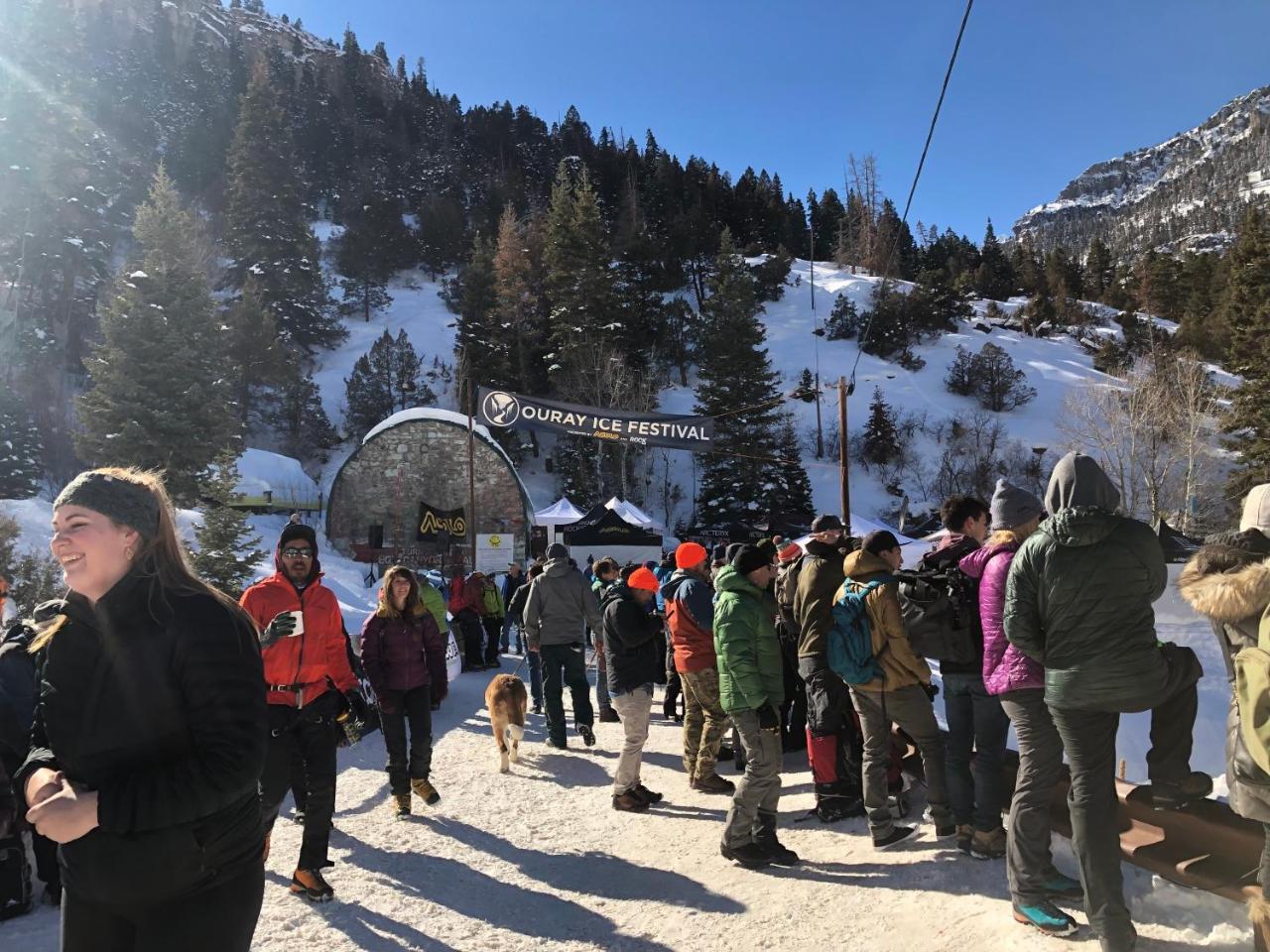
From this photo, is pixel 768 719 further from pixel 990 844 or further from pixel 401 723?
pixel 401 723

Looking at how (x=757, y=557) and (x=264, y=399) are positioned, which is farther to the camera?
(x=264, y=399)

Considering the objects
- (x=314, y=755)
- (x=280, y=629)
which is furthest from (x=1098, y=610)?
(x=314, y=755)

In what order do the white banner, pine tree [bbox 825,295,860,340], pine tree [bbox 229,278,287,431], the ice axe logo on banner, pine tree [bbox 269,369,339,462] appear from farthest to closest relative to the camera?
pine tree [bbox 825,295,860,340] < pine tree [bbox 269,369,339,462] < pine tree [bbox 229,278,287,431] < the white banner < the ice axe logo on banner

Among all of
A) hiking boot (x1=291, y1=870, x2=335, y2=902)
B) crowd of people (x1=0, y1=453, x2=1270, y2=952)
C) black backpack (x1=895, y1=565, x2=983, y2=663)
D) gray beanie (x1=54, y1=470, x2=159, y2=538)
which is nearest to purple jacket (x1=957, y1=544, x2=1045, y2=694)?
crowd of people (x1=0, y1=453, x2=1270, y2=952)

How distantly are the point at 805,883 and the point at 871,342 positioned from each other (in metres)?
43.6

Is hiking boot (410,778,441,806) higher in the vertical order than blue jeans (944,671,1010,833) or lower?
lower

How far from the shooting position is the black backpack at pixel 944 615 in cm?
366

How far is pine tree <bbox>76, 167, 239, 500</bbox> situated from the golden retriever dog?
60.2ft

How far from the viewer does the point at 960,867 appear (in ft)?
12.0

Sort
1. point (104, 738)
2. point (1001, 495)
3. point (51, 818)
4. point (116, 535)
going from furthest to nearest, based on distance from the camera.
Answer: point (1001, 495)
point (116, 535)
point (104, 738)
point (51, 818)

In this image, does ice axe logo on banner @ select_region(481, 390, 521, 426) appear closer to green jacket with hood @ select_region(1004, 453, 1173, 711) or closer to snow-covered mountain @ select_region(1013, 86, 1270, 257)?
green jacket with hood @ select_region(1004, 453, 1173, 711)

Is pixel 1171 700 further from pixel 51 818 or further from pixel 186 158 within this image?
pixel 186 158

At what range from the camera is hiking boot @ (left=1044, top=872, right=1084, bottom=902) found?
305cm

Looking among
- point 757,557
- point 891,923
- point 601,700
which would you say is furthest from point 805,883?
point 601,700
